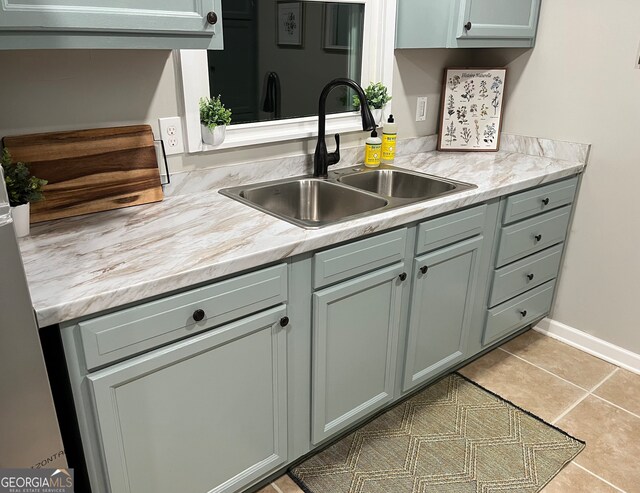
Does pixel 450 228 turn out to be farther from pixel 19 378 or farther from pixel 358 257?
pixel 19 378

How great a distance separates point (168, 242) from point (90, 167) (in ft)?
1.44

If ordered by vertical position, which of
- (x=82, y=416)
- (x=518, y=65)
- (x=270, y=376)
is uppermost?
(x=518, y=65)

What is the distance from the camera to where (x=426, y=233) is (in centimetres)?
192

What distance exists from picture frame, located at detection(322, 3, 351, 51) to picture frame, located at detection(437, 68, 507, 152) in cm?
63

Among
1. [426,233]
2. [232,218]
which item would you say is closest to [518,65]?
[426,233]

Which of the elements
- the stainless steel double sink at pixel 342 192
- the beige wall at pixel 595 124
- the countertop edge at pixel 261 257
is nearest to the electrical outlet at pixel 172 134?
the stainless steel double sink at pixel 342 192

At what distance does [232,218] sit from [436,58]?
1502 millimetres

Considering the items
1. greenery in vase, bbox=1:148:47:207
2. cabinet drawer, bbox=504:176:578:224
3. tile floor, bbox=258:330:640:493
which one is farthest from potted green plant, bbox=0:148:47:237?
cabinet drawer, bbox=504:176:578:224

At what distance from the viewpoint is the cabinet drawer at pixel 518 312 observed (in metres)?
2.46

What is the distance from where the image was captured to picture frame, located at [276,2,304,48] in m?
2.12

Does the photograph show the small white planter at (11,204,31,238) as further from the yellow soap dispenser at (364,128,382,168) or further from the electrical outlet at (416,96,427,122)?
the electrical outlet at (416,96,427,122)

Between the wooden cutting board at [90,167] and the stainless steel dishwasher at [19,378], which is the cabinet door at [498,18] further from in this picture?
the stainless steel dishwasher at [19,378]

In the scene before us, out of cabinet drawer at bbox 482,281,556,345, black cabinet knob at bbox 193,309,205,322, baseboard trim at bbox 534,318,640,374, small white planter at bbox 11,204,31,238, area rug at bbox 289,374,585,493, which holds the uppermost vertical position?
small white planter at bbox 11,204,31,238

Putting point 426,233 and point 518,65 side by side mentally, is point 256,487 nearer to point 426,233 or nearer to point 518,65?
point 426,233
